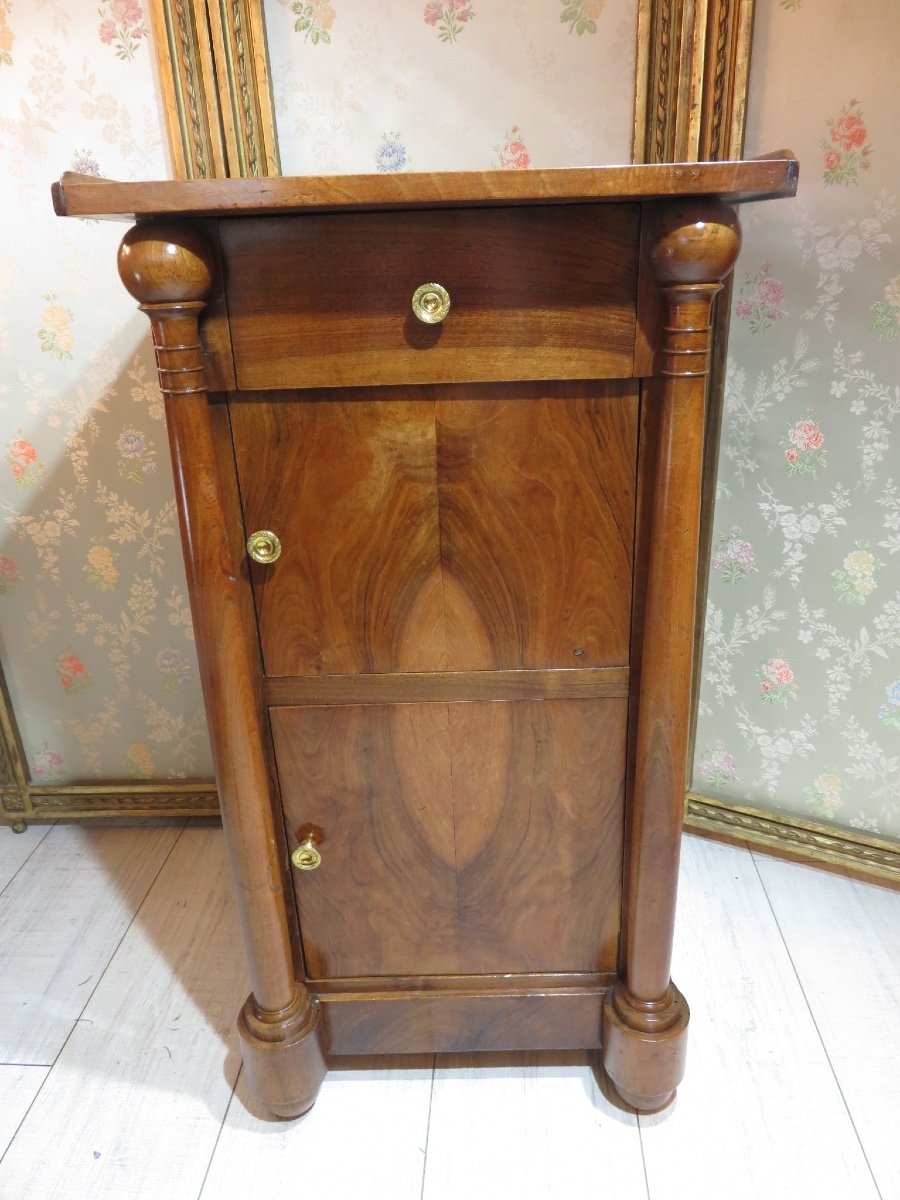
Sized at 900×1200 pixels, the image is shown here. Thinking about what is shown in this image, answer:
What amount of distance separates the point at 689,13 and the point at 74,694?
1.46 m

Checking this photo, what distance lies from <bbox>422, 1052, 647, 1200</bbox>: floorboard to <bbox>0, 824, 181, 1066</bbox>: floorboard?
57 centimetres

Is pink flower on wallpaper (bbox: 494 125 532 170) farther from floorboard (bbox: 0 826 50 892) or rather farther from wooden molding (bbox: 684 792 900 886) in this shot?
floorboard (bbox: 0 826 50 892)

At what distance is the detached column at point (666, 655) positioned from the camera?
0.82 metres

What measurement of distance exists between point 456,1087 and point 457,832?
15.6 inches

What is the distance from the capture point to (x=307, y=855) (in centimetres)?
108

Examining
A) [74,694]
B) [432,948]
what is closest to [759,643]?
[432,948]

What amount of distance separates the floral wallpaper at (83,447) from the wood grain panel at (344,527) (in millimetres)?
637

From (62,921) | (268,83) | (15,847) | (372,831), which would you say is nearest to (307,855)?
(372,831)

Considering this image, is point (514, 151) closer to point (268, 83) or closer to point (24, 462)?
point (268, 83)

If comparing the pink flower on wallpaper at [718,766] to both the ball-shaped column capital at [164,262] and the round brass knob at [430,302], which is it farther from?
the ball-shaped column capital at [164,262]

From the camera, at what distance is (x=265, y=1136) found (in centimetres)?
116

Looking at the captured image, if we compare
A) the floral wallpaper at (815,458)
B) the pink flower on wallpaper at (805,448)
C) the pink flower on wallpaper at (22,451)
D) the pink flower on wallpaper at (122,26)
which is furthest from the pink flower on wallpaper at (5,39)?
the pink flower on wallpaper at (805,448)

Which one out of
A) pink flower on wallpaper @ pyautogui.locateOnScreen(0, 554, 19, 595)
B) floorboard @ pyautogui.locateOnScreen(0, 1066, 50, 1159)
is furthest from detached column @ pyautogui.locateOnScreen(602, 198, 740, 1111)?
pink flower on wallpaper @ pyautogui.locateOnScreen(0, 554, 19, 595)

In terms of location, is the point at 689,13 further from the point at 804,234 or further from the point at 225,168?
the point at 225,168
